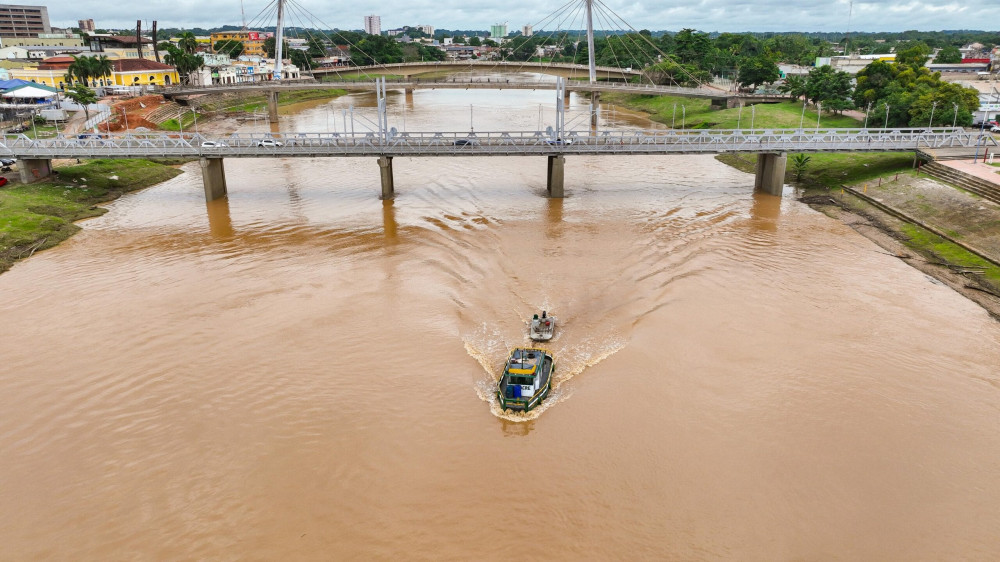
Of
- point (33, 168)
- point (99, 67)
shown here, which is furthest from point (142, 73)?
point (33, 168)

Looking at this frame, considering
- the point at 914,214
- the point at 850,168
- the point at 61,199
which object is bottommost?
the point at 914,214

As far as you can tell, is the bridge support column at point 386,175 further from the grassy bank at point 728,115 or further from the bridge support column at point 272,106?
the bridge support column at point 272,106

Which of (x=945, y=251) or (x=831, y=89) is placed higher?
(x=831, y=89)

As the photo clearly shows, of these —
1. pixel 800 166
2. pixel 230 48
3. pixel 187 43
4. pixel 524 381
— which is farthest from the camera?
pixel 230 48

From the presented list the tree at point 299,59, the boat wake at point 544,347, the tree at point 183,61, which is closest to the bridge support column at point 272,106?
the tree at point 183,61

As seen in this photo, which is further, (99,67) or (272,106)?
(272,106)

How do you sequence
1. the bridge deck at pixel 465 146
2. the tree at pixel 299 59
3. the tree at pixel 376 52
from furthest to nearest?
the tree at pixel 376 52 → the tree at pixel 299 59 → the bridge deck at pixel 465 146

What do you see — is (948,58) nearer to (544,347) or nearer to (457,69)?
(457,69)
